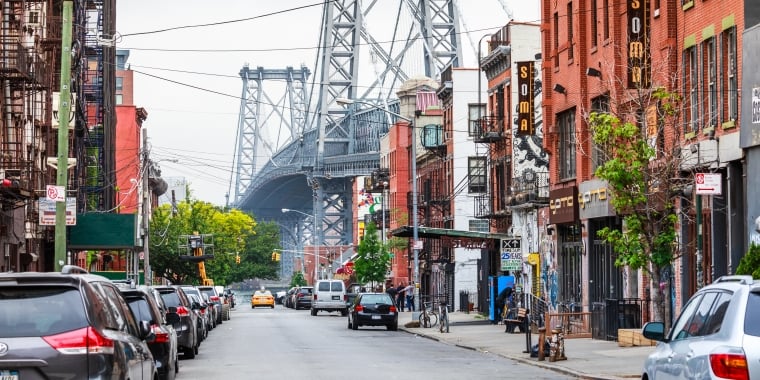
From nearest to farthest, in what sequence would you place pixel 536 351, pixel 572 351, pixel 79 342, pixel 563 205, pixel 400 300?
pixel 79 342
pixel 536 351
pixel 572 351
pixel 563 205
pixel 400 300

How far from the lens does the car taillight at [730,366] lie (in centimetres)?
1088

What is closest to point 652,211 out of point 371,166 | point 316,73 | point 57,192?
point 57,192

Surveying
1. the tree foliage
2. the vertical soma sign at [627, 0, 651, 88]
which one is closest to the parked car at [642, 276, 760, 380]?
the vertical soma sign at [627, 0, 651, 88]

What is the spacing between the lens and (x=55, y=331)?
11797mm

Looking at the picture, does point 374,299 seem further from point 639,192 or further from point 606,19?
point 639,192

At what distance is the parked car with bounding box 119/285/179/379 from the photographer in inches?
814

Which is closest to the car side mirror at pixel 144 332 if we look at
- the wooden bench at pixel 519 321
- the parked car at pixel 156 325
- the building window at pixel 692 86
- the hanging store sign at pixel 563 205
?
the parked car at pixel 156 325

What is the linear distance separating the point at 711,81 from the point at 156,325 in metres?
15.9

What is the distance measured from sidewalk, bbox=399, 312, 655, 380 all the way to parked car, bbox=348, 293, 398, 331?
1.40m

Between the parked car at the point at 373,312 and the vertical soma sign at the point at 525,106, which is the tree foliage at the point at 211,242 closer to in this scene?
the parked car at the point at 373,312

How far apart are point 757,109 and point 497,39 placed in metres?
35.2

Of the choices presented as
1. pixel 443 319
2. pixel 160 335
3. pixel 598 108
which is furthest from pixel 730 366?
pixel 443 319

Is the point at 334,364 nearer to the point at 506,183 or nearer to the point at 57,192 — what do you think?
the point at 57,192

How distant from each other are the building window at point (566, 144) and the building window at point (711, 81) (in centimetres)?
1130
